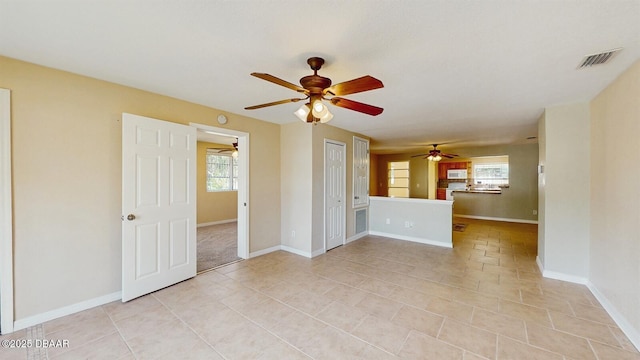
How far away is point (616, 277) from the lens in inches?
95.0

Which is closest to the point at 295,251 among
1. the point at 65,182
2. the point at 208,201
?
the point at 65,182

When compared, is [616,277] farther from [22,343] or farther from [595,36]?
[22,343]

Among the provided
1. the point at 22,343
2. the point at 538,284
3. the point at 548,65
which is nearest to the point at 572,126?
the point at 548,65

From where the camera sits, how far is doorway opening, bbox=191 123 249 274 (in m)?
4.15

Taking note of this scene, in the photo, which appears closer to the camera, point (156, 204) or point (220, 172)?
point (156, 204)

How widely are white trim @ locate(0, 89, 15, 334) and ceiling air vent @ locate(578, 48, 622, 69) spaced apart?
4.95 meters

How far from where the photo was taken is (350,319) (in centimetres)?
243

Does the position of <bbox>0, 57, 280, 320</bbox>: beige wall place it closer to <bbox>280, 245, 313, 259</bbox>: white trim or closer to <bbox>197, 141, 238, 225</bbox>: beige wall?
<bbox>280, 245, 313, 259</bbox>: white trim

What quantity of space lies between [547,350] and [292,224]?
3.54m

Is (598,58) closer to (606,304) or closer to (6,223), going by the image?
(606,304)

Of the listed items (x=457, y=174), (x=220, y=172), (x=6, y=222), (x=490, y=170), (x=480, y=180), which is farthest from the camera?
(x=457, y=174)

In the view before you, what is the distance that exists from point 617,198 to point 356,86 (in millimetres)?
2841

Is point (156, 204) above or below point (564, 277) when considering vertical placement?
above

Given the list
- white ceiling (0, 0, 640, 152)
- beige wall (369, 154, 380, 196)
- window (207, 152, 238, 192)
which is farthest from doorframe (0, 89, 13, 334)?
beige wall (369, 154, 380, 196)
